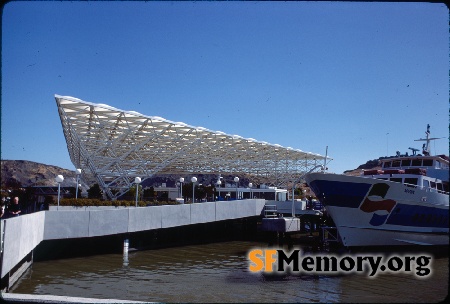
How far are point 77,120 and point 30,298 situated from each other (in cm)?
3062

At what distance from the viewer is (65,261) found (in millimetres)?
16656

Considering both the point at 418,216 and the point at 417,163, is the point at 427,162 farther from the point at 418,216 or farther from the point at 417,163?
the point at 418,216

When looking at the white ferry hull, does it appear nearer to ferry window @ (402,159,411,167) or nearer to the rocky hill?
ferry window @ (402,159,411,167)

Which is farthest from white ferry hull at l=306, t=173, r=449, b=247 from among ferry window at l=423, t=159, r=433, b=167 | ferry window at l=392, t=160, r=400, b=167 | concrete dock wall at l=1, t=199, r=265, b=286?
concrete dock wall at l=1, t=199, r=265, b=286

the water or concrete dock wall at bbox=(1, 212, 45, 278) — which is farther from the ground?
concrete dock wall at bbox=(1, 212, 45, 278)

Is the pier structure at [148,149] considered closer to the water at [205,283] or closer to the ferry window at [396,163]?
the ferry window at [396,163]

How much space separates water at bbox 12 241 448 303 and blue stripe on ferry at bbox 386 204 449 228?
2.90m

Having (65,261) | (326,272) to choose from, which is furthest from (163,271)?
(326,272)

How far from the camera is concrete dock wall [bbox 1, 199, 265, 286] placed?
10037 millimetres

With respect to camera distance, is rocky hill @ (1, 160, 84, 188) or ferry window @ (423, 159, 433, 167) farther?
rocky hill @ (1, 160, 84, 188)

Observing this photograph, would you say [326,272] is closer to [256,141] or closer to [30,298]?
[30,298]

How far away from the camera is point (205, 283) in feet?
42.6

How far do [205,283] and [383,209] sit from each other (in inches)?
435

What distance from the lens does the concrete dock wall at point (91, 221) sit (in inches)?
395
